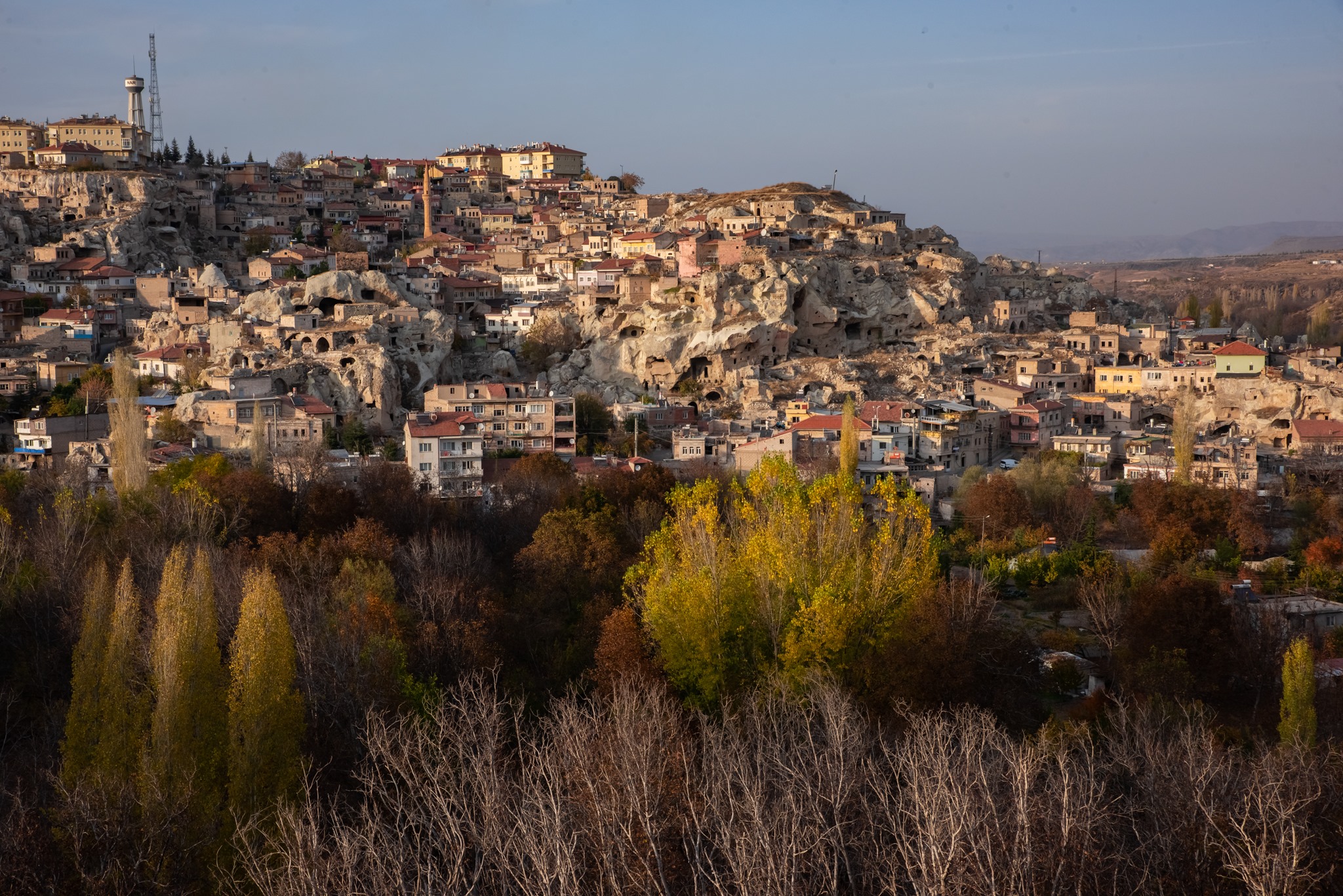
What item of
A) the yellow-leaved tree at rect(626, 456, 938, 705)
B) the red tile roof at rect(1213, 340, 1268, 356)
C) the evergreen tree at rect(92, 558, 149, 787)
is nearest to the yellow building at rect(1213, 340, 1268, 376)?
the red tile roof at rect(1213, 340, 1268, 356)

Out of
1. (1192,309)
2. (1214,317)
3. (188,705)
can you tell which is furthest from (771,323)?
(188,705)

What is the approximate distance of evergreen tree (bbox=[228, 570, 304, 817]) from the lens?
886 cm

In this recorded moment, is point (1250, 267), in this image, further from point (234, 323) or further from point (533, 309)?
point (234, 323)

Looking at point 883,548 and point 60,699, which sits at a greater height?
point 883,548

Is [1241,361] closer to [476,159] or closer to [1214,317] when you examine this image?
[1214,317]

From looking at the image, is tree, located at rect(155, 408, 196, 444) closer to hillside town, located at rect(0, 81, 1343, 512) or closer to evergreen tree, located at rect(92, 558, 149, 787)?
hillside town, located at rect(0, 81, 1343, 512)

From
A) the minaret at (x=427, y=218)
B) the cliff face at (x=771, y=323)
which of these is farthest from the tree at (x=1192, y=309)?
Answer: the minaret at (x=427, y=218)

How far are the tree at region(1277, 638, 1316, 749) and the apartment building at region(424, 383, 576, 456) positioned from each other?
12933mm

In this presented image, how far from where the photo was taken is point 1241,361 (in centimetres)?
2608

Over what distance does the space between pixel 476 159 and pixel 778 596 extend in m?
37.8

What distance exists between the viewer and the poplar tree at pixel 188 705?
862cm

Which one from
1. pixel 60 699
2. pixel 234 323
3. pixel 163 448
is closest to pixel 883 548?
pixel 60 699

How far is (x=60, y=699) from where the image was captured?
448 inches

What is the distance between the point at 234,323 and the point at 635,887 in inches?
810
